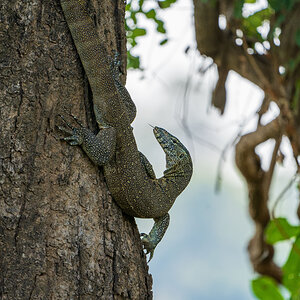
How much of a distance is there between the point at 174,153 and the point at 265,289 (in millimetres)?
1753

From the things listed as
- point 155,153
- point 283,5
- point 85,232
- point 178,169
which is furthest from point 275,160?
point 85,232

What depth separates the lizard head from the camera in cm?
354

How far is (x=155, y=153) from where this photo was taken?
6.24 metres

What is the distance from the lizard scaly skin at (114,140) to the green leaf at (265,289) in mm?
1795

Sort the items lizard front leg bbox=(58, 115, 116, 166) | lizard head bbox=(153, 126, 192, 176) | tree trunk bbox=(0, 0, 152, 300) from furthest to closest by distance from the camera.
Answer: lizard head bbox=(153, 126, 192, 176) → lizard front leg bbox=(58, 115, 116, 166) → tree trunk bbox=(0, 0, 152, 300)

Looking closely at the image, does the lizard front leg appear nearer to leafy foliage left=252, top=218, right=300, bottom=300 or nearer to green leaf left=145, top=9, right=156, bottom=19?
green leaf left=145, top=9, right=156, bottom=19

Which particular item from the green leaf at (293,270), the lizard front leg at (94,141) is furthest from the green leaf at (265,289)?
the lizard front leg at (94,141)

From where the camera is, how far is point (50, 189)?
2.49m

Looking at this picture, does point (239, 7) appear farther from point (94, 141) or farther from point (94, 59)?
point (94, 141)

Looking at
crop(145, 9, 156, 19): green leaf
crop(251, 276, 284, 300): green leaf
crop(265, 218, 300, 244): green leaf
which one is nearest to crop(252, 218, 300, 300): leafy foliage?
crop(251, 276, 284, 300): green leaf

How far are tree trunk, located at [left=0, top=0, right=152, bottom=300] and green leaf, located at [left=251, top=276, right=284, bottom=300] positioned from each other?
225cm

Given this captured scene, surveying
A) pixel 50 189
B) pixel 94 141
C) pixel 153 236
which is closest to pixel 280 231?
pixel 153 236

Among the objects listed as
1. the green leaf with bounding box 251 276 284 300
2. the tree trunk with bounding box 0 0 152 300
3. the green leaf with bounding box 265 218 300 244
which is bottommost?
the tree trunk with bounding box 0 0 152 300

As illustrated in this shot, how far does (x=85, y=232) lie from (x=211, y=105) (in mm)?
3497
